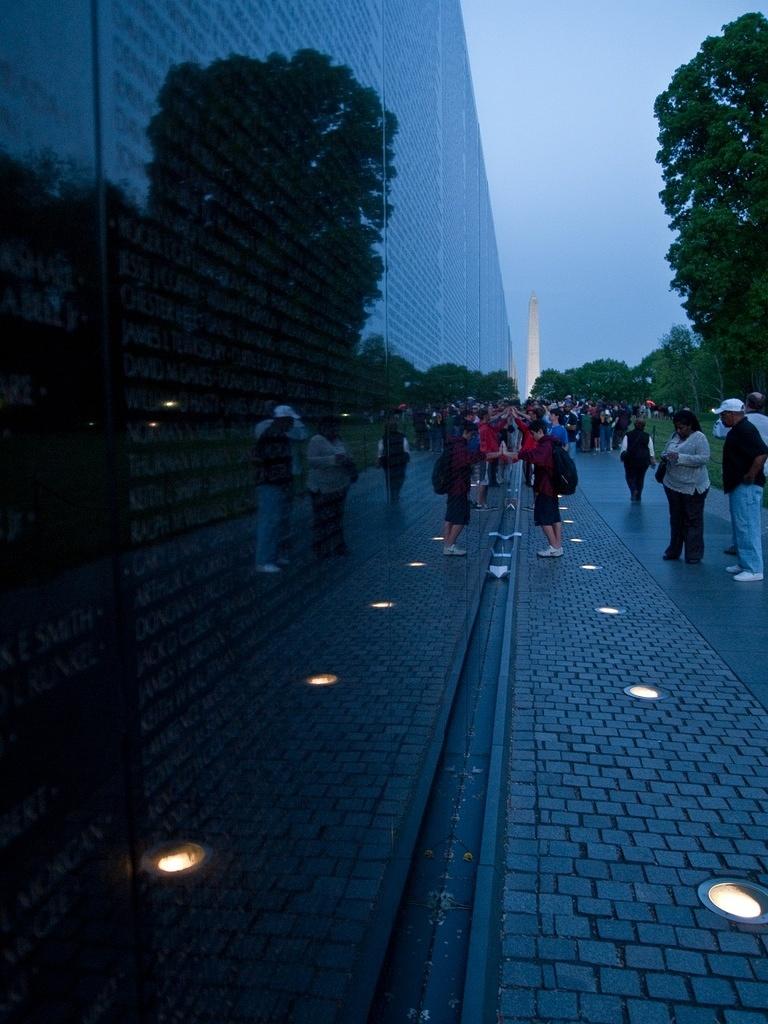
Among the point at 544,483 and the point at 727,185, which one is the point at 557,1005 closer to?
the point at 544,483

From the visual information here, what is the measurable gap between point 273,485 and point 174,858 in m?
0.73

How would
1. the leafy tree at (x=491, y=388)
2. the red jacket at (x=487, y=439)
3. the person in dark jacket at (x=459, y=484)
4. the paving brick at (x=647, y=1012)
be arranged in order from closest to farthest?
the paving brick at (x=647, y=1012)
the person in dark jacket at (x=459, y=484)
the red jacket at (x=487, y=439)
the leafy tree at (x=491, y=388)

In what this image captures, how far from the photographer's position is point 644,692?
551 centimetres

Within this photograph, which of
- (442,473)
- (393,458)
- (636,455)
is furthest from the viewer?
(636,455)

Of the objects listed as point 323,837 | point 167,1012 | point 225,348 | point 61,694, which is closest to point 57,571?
point 61,694

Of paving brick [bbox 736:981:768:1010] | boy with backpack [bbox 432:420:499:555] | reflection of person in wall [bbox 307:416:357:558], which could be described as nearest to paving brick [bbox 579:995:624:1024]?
paving brick [bbox 736:981:768:1010]

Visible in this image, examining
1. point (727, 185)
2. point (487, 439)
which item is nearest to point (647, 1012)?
point (487, 439)

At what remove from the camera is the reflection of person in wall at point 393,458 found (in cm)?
334

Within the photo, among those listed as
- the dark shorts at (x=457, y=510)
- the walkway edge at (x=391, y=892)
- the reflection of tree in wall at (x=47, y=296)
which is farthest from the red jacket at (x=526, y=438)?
the reflection of tree in wall at (x=47, y=296)

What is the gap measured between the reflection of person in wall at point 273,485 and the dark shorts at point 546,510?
9221 mm

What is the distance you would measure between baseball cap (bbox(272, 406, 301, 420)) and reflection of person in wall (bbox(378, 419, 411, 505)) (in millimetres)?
1315

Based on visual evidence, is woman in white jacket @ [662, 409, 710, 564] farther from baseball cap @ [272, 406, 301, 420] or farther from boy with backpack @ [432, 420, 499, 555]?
baseball cap @ [272, 406, 301, 420]

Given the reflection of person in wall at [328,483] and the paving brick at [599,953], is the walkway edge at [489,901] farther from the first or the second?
the reflection of person in wall at [328,483]

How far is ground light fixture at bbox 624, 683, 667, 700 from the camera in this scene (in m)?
5.41
